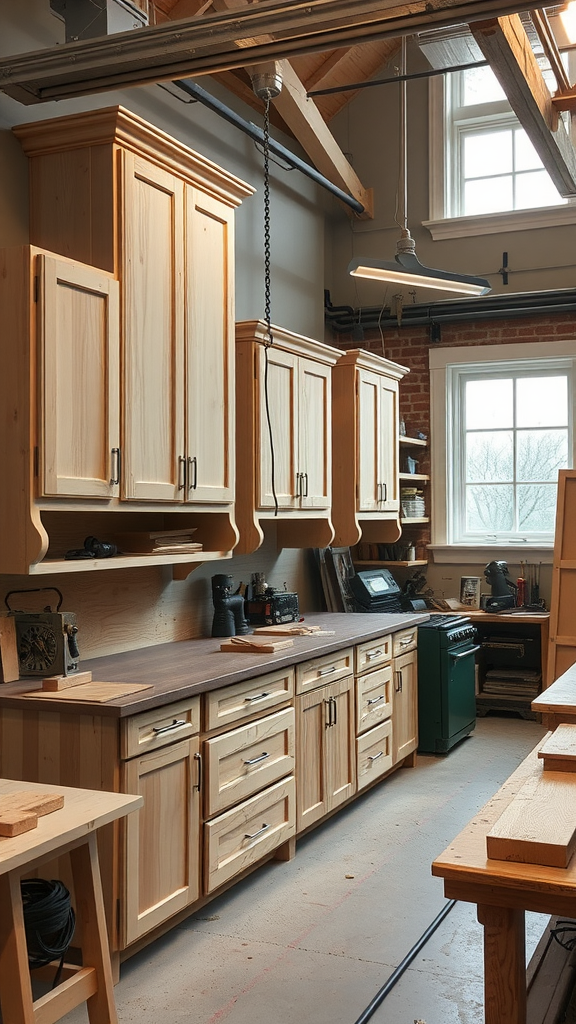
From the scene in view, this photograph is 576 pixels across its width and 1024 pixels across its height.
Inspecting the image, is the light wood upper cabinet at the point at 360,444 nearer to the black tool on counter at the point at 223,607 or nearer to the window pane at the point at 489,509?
the window pane at the point at 489,509

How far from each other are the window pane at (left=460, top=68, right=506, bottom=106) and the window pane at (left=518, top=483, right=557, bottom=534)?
3.01 metres

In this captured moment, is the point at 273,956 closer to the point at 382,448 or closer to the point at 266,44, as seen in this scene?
the point at 266,44

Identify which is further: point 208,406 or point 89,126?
point 208,406

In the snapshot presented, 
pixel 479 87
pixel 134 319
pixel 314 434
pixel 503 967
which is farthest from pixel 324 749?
pixel 479 87

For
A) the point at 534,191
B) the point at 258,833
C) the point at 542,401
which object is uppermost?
the point at 534,191

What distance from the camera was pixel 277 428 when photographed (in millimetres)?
5219

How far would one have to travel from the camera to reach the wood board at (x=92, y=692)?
3.25 m

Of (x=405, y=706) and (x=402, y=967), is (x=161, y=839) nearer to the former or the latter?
(x=402, y=967)

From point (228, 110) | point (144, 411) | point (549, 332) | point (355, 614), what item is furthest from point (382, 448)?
point (144, 411)

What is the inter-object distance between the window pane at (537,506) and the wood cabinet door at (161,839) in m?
4.48

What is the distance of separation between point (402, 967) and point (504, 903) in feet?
4.73

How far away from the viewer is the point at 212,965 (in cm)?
337

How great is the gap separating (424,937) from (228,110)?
14.3 ft

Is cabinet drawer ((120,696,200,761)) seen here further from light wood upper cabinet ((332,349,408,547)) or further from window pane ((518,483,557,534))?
window pane ((518,483,557,534))
